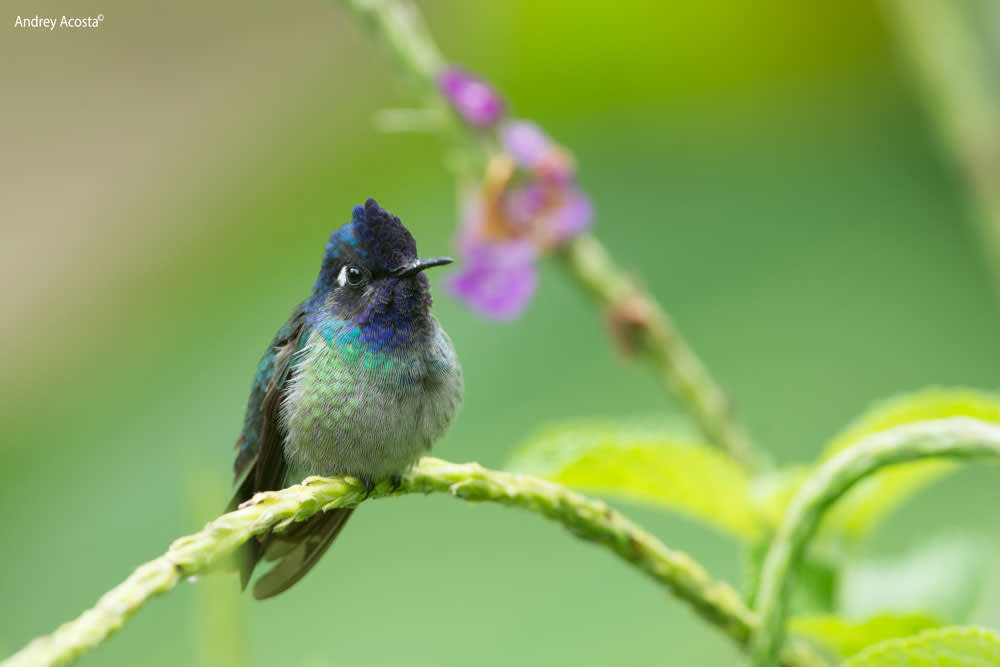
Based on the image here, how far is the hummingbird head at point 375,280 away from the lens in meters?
0.42

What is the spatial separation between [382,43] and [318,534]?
1.34ft

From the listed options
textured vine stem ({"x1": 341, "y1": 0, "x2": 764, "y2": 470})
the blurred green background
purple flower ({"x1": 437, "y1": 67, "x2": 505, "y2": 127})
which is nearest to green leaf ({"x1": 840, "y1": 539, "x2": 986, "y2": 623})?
textured vine stem ({"x1": 341, "y1": 0, "x2": 764, "y2": 470})

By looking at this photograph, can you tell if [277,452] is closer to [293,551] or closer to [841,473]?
[293,551]

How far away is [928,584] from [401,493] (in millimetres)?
414

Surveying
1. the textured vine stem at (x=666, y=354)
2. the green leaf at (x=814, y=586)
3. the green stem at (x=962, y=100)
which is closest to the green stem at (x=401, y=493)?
the green leaf at (x=814, y=586)

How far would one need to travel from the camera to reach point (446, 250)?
8.05ft

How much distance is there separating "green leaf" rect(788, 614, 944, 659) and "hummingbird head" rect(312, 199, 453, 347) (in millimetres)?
259

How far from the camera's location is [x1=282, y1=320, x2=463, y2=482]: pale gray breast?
49 cm

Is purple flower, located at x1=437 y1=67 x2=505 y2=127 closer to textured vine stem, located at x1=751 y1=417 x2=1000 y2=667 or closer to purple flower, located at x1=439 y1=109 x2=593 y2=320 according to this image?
purple flower, located at x1=439 y1=109 x2=593 y2=320

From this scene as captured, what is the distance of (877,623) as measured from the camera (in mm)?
542

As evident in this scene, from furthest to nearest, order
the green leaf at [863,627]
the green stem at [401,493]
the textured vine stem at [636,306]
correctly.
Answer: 1. the textured vine stem at [636,306]
2. the green leaf at [863,627]
3. the green stem at [401,493]

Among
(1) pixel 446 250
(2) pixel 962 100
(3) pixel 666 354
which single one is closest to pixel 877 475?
(3) pixel 666 354

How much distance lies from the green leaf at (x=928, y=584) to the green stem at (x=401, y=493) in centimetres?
15

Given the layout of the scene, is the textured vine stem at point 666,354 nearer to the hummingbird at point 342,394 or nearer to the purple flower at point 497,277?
the purple flower at point 497,277
